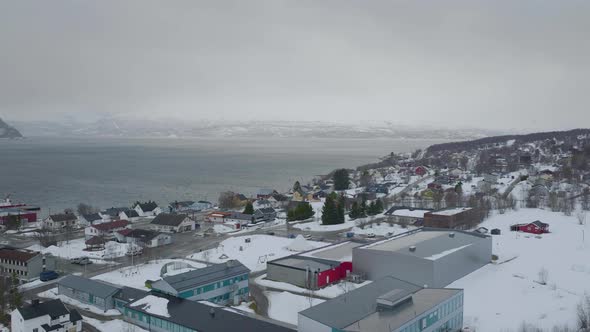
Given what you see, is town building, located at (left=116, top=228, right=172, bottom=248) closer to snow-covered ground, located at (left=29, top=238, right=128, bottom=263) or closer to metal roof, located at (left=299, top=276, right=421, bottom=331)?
snow-covered ground, located at (left=29, top=238, right=128, bottom=263)

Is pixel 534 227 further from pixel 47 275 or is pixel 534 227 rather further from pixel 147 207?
pixel 147 207

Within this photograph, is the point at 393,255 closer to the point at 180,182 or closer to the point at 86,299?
the point at 86,299

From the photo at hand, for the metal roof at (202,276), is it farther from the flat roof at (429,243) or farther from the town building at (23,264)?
the town building at (23,264)

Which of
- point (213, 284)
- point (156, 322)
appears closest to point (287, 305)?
point (213, 284)

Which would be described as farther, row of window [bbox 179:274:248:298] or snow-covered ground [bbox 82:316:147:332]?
row of window [bbox 179:274:248:298]

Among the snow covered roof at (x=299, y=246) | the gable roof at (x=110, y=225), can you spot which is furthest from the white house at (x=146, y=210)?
the snow covered roof at (x=299, y=246)

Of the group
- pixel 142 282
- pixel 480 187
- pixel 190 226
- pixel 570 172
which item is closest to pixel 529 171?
pixel 570 172

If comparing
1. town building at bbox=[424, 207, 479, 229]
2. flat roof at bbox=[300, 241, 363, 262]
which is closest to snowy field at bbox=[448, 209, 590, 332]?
town building at bbox=[424, 207, 479, 229]
